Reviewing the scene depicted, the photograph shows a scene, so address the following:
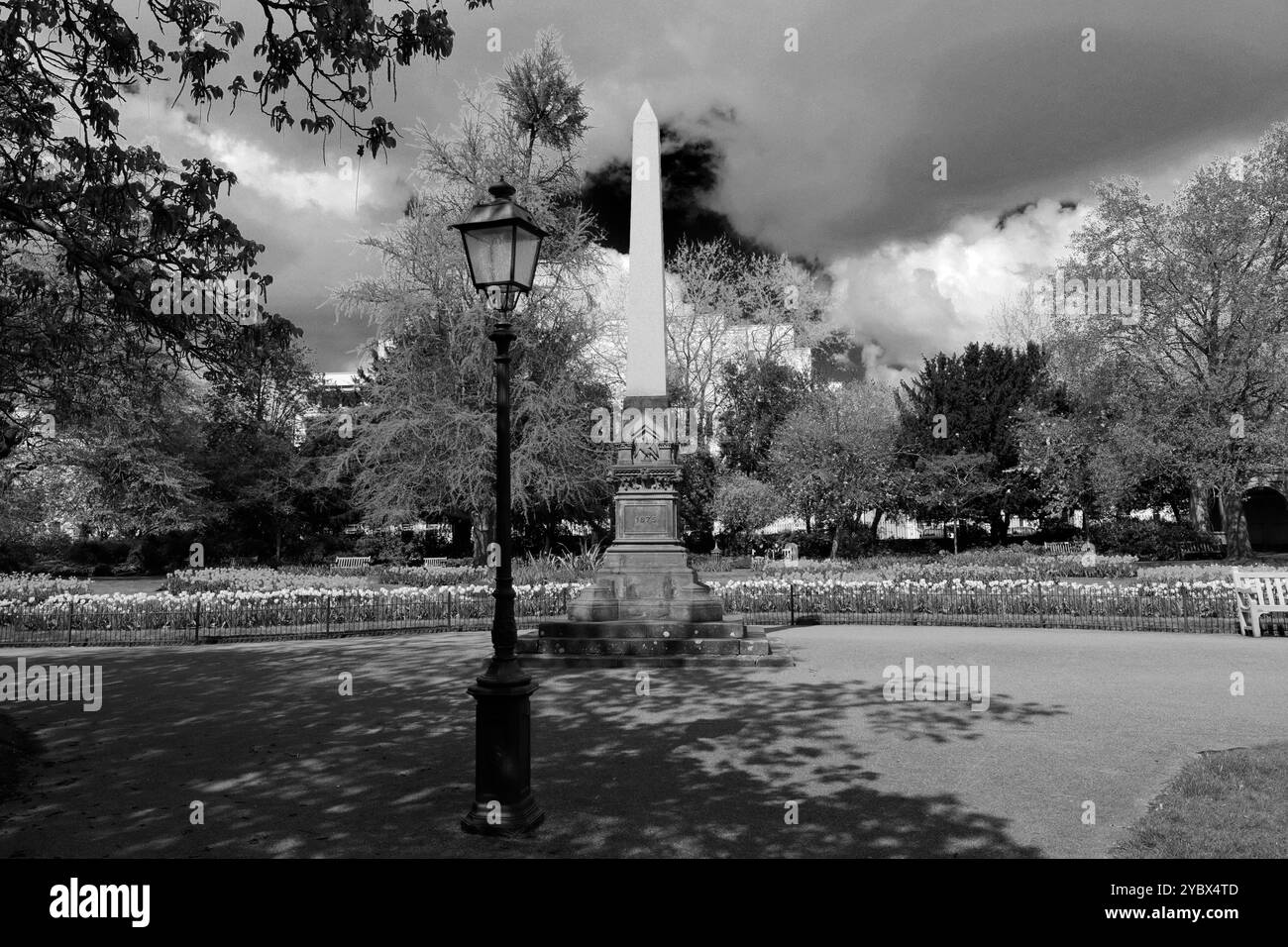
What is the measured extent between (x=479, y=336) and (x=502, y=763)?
24.2 m

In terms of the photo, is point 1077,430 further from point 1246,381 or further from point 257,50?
point 257,50

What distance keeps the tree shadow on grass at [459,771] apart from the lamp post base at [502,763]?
0.15 metres

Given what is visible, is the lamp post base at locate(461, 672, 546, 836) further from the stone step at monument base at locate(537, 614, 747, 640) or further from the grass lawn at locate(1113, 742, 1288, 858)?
the stone step at monument base at locate(537, 614, 747, 640)

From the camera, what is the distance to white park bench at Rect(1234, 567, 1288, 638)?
14.2 meters

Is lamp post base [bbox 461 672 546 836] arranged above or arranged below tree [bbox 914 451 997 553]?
below

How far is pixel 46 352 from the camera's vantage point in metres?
9.23

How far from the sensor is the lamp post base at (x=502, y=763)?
514 cm

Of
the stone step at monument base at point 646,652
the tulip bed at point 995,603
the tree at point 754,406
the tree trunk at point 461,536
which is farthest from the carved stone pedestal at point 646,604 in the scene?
the tree trunk at point 461,536

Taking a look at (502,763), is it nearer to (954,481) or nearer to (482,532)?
(482,532)

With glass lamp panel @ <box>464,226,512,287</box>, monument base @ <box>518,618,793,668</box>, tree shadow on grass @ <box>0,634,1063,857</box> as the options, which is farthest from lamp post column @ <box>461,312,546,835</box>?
monument base @ <box>518,618,793,668</box>

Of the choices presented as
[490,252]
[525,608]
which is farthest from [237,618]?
[490,252]

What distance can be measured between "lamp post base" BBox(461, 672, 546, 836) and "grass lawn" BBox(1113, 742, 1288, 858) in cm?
352

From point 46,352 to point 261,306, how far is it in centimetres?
338
